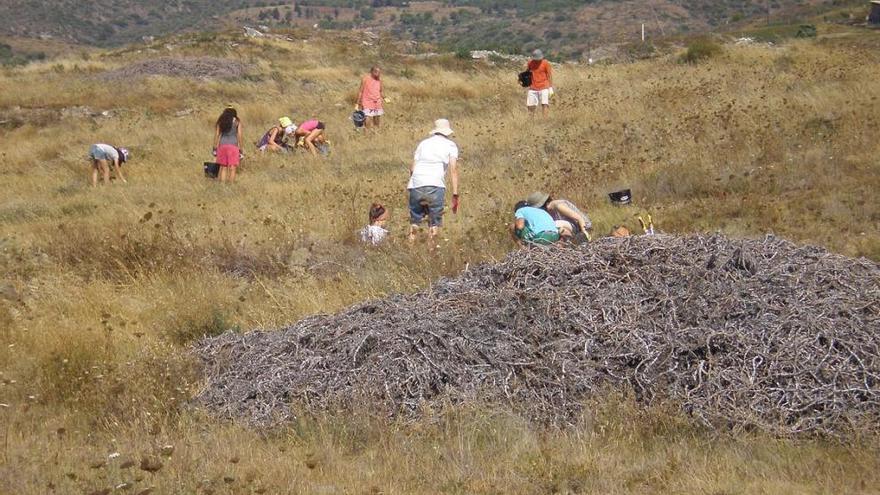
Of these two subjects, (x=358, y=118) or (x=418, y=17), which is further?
(x=418, y=17)

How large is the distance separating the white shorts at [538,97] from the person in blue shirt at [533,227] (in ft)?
26.2

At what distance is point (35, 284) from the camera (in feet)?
27.4

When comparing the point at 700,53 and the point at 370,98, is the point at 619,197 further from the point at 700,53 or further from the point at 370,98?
the point at 700,53

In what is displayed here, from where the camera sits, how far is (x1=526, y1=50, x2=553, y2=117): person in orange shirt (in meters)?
16.2

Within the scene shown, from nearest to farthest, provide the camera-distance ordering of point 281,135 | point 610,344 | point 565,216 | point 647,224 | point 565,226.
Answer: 1. point 610,344
2. point 565,226
3. point 565,216
4. point 647,224
5. point 281,135

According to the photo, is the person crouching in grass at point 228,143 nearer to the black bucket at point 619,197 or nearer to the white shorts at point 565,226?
the black bucket at point 619,197

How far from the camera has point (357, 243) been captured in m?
9.88

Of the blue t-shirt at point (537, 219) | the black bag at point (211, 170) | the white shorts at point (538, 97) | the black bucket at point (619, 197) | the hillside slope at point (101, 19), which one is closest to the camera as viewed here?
the blue t-shirt at point (537, 219)

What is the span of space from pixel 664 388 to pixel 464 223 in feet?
17.9

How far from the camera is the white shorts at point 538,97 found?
1647 centimetres

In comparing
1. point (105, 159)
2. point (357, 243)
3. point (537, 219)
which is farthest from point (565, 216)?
point (105, 159)

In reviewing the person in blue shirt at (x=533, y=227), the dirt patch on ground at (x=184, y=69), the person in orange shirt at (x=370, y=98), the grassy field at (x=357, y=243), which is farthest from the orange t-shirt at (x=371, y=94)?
the dirt patch on ground at (x=184, y=69)

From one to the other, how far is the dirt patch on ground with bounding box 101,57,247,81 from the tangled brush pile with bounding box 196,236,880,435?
882 inches

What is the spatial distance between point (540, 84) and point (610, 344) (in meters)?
11.5
